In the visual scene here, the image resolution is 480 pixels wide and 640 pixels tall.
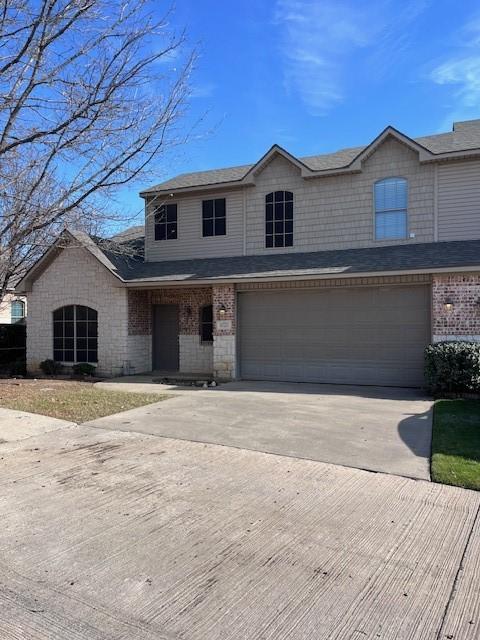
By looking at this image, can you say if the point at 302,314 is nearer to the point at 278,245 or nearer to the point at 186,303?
the point at 278,245

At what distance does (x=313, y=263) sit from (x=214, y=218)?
426 cm

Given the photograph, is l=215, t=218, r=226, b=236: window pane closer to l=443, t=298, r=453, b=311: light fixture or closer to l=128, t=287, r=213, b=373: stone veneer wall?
l=128, t=287, r=213, b=373: stone veneer wall

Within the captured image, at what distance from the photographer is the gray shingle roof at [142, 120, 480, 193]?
14.4 meters

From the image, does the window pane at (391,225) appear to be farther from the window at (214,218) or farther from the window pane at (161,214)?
the window pane at (161,214)

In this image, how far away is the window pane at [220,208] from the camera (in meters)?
16.7

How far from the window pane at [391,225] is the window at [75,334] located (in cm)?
941

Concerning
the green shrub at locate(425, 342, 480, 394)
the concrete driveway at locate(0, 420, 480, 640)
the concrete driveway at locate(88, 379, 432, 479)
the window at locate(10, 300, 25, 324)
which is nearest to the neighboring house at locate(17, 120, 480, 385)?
the green shrub at locate(425, 342, 480, 394)

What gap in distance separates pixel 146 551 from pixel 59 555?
0.65m

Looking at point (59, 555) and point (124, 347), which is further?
point (124, 347)

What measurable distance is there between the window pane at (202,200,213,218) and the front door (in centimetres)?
324

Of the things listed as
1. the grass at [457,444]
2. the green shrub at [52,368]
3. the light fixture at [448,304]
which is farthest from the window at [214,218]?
the grass at [457,444]

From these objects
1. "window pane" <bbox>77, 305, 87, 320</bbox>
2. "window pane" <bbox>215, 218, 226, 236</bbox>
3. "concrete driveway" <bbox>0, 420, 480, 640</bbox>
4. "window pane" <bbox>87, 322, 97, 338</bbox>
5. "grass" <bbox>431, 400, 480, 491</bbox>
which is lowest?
"concrete driveway" <bbox>0, 420, 480, 640</bbox>

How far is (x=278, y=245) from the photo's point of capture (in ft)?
52.2

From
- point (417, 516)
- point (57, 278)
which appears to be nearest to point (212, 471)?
point (417, 516)
